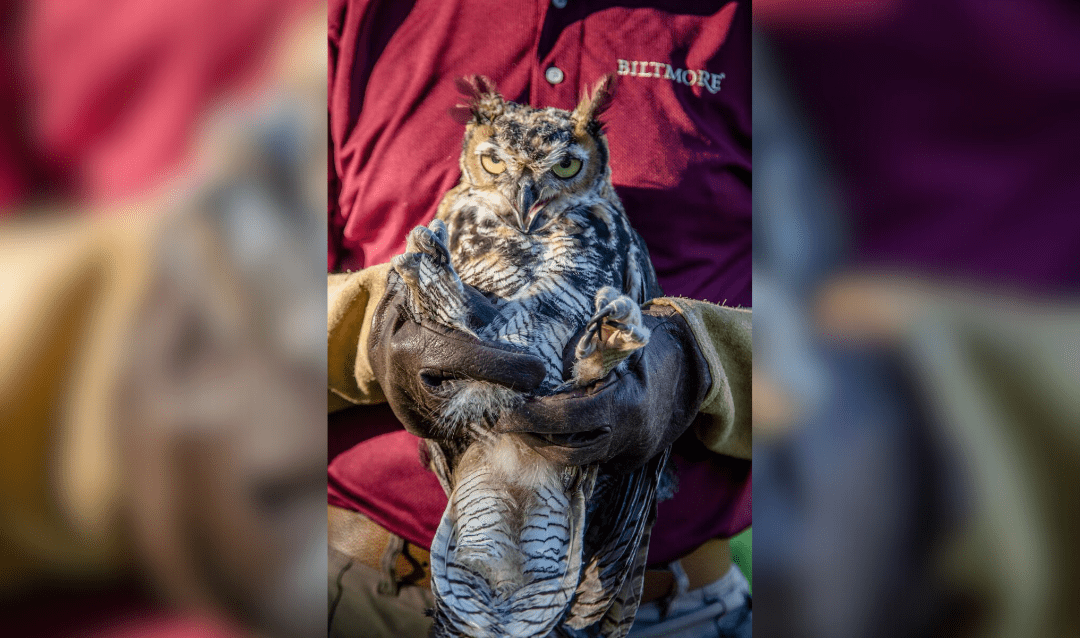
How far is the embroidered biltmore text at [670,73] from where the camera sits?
135 cm

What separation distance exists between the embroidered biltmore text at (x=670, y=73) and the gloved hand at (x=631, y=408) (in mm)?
460

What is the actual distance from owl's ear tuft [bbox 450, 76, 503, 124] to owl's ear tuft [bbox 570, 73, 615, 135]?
0.13 metres

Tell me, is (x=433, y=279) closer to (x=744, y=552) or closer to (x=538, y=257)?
(x=538, y=257)

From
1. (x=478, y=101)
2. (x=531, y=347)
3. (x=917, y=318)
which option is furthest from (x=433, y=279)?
(x=917, y=318)

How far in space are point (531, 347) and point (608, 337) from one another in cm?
12

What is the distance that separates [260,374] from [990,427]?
143 cm

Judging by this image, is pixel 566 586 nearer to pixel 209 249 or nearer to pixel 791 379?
pixel 791 379

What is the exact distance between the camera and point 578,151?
116cm

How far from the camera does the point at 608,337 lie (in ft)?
3.26

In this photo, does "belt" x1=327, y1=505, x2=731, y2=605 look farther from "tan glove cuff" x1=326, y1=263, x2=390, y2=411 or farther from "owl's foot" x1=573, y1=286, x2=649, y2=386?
"owl's foot" x1=573, y1=286, x2=649, y2=386

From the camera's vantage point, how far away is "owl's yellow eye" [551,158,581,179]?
1.15 meters

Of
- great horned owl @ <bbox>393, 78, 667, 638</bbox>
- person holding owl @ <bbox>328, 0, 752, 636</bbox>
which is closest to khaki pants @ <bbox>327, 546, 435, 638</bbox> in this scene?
person holding owl @ <bbox>328, 0, 752, 636</bbox>

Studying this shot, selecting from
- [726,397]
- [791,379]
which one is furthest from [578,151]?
[791,379]

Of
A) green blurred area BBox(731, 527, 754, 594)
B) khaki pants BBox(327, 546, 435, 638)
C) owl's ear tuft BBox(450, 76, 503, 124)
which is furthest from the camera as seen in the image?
green blurred area BBox(731, 527, 754, 594)
